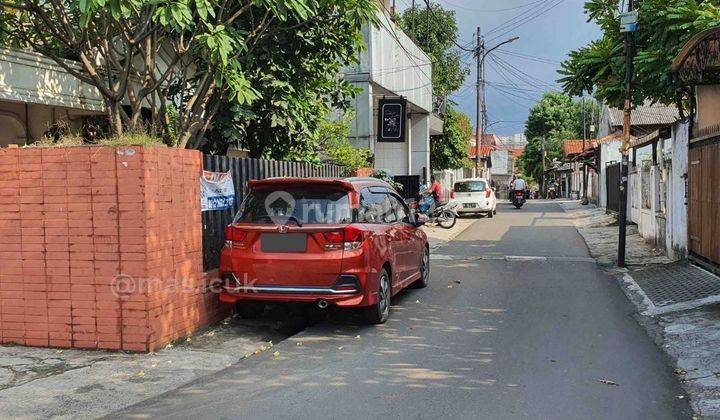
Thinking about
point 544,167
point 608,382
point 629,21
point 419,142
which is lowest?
point 608,382

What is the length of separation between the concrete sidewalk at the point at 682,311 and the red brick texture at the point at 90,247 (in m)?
4.85

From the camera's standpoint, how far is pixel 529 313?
796 cm

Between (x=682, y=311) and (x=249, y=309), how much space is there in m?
5.32

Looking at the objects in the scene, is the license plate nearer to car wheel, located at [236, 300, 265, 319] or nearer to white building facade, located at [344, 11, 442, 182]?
car wheel, located at [236, 300, 265, 319]

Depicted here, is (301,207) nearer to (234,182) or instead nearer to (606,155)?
(234,182)

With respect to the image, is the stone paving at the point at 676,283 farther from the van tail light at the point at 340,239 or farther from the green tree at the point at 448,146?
the green tree at the point at 448,146

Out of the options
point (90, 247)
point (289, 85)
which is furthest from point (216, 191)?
point (289, 85)

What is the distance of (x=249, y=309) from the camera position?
7.51m

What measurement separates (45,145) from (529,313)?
6.00 meters

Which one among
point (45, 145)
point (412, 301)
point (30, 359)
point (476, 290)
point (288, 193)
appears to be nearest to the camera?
point (30, 359)

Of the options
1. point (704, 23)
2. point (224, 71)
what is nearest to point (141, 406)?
point (224, 71)

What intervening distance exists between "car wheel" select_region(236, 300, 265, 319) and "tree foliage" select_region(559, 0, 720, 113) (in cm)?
711

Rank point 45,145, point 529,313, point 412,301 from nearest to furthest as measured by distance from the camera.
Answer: point 45,145, point 529,313, point 412,301

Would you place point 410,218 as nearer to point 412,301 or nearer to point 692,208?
point 412,301
